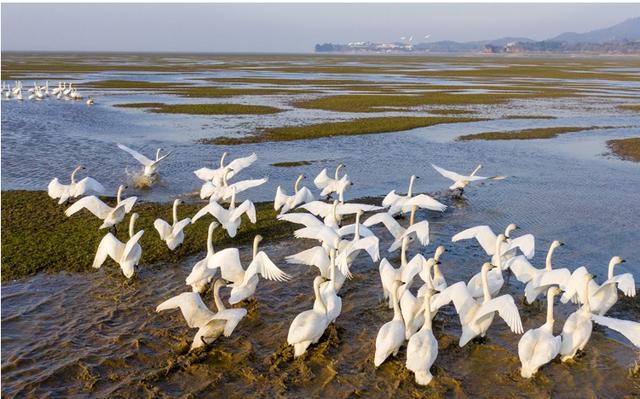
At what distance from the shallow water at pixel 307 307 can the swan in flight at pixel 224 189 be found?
4.13 ft

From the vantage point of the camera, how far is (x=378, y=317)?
894 cm

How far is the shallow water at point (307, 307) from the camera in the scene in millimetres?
7175

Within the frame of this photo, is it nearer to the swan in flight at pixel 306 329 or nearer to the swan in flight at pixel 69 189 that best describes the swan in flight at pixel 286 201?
the swan in flight at pixel 69 189

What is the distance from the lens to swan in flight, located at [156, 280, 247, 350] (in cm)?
765

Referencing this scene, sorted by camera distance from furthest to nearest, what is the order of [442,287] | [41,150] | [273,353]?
[41,150], [442,287], [273,353]

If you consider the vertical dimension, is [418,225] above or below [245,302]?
above

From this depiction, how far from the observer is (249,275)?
8.66 m

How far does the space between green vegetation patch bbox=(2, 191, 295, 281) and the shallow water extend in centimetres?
47

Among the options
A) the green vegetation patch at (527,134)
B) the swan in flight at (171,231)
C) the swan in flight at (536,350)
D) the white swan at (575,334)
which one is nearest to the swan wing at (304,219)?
the swan in flight at (171,231)

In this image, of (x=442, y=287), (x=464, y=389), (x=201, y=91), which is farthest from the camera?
(x=201, y=91)

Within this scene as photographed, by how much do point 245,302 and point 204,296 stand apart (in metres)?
0.78

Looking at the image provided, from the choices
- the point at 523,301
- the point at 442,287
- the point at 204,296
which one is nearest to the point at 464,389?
the point at 442,287

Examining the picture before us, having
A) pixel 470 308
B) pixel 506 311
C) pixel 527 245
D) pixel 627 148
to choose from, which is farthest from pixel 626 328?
pixel 627 148

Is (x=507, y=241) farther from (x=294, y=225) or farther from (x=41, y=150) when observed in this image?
(x=41, y=150)
